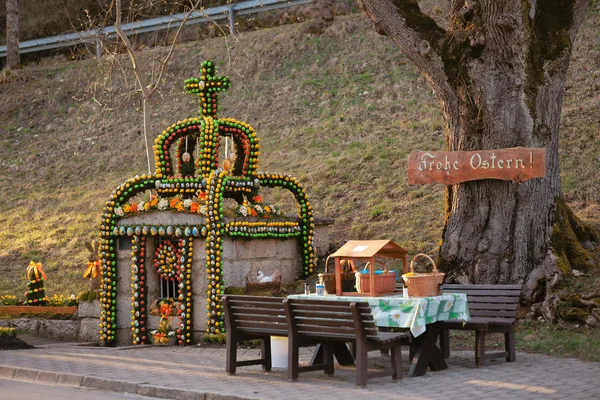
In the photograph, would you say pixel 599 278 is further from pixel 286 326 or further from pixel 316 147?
pixel 316 147

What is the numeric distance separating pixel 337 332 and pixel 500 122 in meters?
5.10

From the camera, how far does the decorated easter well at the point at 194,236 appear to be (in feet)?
46.4

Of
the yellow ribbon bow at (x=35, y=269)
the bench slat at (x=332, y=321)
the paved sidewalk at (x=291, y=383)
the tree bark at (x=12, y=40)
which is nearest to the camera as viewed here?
the paved sidewalk at (x=291, y=383)

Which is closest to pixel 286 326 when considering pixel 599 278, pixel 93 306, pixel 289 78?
pixel 599 278

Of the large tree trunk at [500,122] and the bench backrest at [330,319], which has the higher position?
the large tree trunk at [500,122]

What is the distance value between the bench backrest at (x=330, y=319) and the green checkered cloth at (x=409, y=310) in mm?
220

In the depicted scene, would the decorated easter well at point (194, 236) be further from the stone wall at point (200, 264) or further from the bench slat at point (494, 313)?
the bench slat at point (494, 313)

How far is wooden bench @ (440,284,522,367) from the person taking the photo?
1027 centimetres

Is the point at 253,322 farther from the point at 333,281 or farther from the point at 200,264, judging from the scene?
the point at 200,264

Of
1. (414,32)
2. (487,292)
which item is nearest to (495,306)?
(487,292)

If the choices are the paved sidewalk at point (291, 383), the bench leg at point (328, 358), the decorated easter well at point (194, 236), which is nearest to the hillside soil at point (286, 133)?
the decorated easter well at point (194, 236)

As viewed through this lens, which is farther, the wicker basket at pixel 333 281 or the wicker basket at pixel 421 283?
the wicker basket at pixel 333 281

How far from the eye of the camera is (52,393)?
963cm

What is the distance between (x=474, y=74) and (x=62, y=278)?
11417 millimetres
